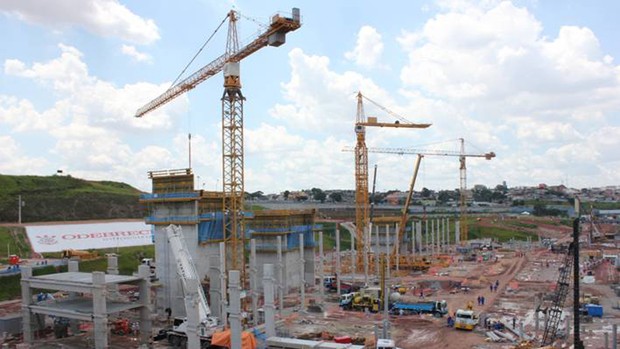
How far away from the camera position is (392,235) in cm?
8725

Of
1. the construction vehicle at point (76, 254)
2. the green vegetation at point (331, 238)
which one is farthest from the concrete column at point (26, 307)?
the green vegetation at point (331, 238)

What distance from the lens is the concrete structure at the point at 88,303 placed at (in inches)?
1300

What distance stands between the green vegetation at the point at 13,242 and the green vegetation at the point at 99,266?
3.48m

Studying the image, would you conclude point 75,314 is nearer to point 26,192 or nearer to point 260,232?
point 260,232

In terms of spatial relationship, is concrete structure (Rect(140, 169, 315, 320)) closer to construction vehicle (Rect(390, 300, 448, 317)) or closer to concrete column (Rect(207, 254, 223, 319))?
concrete column (Rect(207, 254, 223, 319))

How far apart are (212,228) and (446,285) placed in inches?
1111

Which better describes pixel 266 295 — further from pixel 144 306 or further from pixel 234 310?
pixel 144 306

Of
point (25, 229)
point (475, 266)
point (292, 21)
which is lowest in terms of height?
point (475, 266)

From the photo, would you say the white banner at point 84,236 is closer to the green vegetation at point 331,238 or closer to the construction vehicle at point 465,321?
the green vegetation at point 331,238

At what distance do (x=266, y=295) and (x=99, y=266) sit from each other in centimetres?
3456

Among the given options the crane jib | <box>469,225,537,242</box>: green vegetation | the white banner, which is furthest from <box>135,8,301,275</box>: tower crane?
<box>469,225,537,242</box>: green vegetation

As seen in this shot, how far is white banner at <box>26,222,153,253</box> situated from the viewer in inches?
2662

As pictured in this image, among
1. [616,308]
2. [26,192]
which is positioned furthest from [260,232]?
[26,192]

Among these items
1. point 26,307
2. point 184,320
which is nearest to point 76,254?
point 26,307
